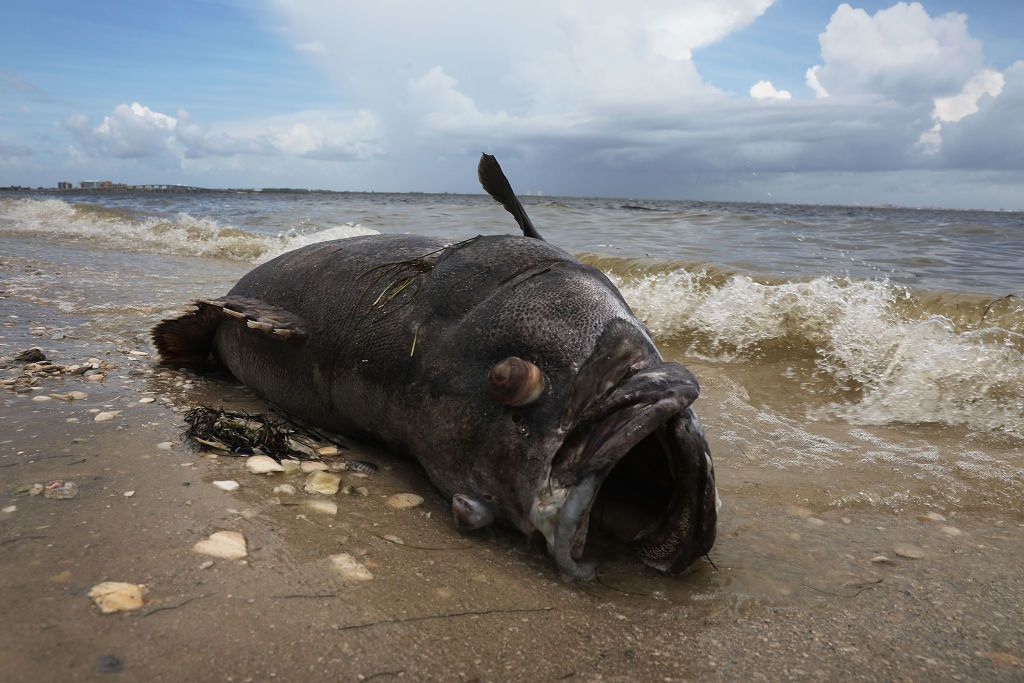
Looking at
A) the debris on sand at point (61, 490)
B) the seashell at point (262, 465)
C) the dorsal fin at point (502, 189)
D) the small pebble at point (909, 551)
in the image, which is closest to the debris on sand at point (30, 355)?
the debris on sand at point (61, 490)

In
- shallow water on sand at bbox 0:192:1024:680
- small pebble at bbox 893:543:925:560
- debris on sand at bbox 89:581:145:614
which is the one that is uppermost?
debris on sand at bbox 89:581:145:614

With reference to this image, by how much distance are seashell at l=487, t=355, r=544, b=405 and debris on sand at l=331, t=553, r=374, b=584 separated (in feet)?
2.50

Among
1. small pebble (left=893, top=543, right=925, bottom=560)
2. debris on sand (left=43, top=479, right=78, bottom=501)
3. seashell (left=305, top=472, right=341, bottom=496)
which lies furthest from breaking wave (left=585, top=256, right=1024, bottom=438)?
debris on sand (left=43, top=479, right=78, bottom=501)

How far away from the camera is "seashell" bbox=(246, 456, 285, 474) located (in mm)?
3266

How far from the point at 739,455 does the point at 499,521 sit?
1.81 metres

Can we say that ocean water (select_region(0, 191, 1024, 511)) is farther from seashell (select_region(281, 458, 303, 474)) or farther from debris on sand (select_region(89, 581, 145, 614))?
debris on sand (select_region(89, 581, 145, 614))

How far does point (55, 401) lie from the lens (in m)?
3.90

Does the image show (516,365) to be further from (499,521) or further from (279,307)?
(279,307)

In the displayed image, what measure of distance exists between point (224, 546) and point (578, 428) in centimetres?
130

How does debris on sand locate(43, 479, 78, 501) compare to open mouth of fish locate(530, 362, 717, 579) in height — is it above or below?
below

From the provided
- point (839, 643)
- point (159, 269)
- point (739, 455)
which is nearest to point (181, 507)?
point (839, 643)

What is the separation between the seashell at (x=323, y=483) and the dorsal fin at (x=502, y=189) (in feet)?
4.78

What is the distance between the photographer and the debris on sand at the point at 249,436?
3.46m

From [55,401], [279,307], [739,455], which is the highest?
Answer: [279,307]
